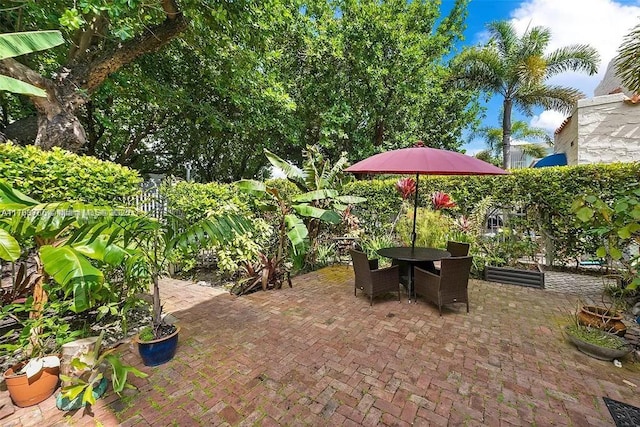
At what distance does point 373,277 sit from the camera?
4.61 m

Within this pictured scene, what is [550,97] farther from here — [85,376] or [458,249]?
[85,376]

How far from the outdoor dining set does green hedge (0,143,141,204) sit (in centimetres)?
442

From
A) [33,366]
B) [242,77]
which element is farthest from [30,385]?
[242,77]

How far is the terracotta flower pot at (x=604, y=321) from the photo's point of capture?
3.48 metres

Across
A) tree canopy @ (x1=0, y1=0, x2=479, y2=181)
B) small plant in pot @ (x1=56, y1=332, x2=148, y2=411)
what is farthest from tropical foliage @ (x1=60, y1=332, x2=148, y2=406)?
tree canopy @ (x1=0, y1=0, x2=479, y2=181)

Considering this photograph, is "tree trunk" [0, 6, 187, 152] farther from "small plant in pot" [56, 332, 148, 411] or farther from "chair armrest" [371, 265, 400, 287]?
"chair armrest" [371, 265, 400, 287]

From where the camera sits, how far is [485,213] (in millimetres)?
7129

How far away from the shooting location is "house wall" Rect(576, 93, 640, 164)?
328 inches

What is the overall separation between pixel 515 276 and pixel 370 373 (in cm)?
473

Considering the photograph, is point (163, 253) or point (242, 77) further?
Result: point (242, 77)

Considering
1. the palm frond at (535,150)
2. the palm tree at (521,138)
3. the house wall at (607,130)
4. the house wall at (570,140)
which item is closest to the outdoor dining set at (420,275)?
the house wall at (607,130)

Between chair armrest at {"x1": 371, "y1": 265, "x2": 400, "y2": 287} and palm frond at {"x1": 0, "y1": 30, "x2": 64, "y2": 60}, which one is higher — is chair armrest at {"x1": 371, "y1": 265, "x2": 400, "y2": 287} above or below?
below

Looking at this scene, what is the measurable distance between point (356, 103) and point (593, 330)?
40.6 ft

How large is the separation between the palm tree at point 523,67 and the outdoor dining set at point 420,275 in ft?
42.6
